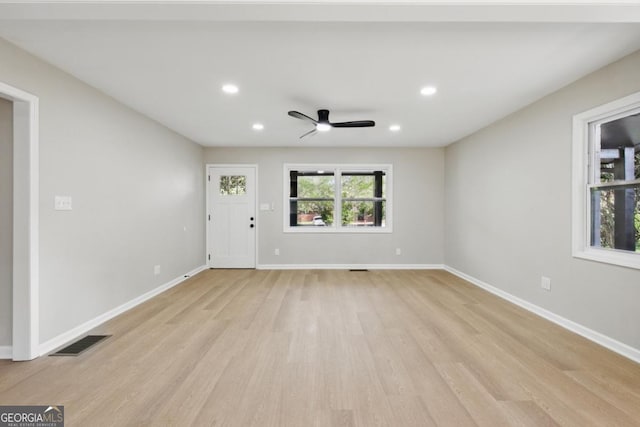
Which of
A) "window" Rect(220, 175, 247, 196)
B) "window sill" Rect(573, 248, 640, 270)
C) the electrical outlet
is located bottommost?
the electrical outlet

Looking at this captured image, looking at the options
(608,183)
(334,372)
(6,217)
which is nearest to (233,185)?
(6,217)

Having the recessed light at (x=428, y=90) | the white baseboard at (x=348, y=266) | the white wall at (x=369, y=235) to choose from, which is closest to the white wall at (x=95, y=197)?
the white wall at (x=369, y=235)

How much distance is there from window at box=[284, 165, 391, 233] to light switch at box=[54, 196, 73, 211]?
3648 millimetres

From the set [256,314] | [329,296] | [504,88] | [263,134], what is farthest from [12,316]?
[504,88]

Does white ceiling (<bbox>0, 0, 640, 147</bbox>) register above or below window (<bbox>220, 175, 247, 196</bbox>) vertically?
above

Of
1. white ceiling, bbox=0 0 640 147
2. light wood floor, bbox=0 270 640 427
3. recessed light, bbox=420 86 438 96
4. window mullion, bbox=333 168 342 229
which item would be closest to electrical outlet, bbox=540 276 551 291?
light wood floor, bbox=0 270 640 427

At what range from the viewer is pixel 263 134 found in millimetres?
4824

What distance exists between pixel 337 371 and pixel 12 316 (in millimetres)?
2616

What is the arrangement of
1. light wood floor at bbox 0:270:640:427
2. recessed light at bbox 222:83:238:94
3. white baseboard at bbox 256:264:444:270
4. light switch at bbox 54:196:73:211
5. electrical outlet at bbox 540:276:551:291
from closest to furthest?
1. light wood floor at bbox 0:270:640:427
2. light switch at bbox 54:196:73:211
3. recessed light at bbox 222:83:238:94
4. electrical outlet at bbox 540:276:551:291
5. white baseboard at bbox 256:264:444:270

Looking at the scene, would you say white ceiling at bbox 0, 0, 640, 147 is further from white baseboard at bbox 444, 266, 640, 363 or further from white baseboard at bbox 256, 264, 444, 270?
white baseboard at bbox 256, 264, 444, 270

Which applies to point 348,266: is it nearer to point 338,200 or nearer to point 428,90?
point 338,200

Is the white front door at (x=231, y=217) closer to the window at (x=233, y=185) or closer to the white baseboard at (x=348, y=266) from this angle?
the window at (x=233, y=185)

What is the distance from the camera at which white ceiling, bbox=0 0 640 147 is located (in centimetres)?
168

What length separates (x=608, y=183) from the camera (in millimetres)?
2645
